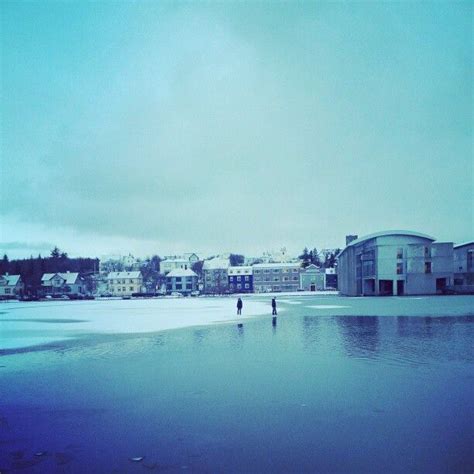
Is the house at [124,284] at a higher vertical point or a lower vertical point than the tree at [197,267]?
lower

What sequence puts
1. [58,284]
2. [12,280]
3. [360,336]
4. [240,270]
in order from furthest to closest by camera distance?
[240,270], [58,284], [12,280], [360,336]

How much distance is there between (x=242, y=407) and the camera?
30.2 feet

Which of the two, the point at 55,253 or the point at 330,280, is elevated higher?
the point at 55,253

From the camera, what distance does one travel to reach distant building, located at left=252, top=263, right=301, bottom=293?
380 ft

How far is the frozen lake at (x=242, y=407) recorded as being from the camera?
22.2 ft

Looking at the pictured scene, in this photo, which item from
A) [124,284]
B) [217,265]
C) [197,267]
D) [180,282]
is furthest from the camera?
[197,267]

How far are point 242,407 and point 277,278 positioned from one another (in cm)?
10818

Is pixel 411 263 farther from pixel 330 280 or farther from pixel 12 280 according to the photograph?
pixel 12 280

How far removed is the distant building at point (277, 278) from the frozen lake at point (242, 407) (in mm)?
98336

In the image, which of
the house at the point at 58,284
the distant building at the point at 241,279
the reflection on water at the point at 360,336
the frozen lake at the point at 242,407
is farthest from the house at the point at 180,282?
the frozen lake at the point at 242,407

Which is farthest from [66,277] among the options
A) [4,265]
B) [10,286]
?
[4,265]

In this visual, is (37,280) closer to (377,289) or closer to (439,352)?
(377,289)

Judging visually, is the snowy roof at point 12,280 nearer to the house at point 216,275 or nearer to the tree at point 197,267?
the house at point 216,275

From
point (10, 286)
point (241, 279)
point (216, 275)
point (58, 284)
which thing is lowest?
point (10, 286)
